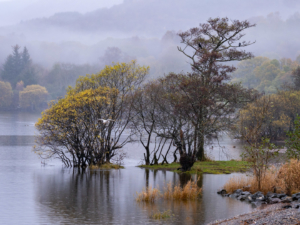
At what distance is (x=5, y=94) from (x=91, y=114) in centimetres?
13227

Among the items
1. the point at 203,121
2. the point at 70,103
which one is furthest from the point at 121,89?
the point at 203,121

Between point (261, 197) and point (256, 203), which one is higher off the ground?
point (261, 197)

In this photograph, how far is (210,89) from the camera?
37125mm

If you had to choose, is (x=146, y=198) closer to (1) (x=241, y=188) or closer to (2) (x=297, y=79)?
(1) (x=241, y=188)

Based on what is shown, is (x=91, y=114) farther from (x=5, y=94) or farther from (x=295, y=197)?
(x=5, y=94)

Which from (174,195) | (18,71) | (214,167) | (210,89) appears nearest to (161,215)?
(174,195)

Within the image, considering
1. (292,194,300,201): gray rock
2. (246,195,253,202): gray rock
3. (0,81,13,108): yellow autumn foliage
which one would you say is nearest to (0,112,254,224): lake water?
(246,195,253,202): gray rock

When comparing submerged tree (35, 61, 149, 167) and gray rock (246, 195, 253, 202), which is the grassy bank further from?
gray rock (246, 195, 253, 202)

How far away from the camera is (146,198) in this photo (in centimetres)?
2253

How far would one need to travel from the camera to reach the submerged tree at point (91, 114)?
128 feet

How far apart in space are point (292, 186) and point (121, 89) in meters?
24.8

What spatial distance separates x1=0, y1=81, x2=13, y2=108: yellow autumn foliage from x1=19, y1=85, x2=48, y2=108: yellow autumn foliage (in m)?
5.52

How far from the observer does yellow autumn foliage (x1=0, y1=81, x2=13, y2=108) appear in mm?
159250

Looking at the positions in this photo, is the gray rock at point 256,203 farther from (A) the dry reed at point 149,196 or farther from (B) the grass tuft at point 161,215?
(A) the dry reed at point 149,196
